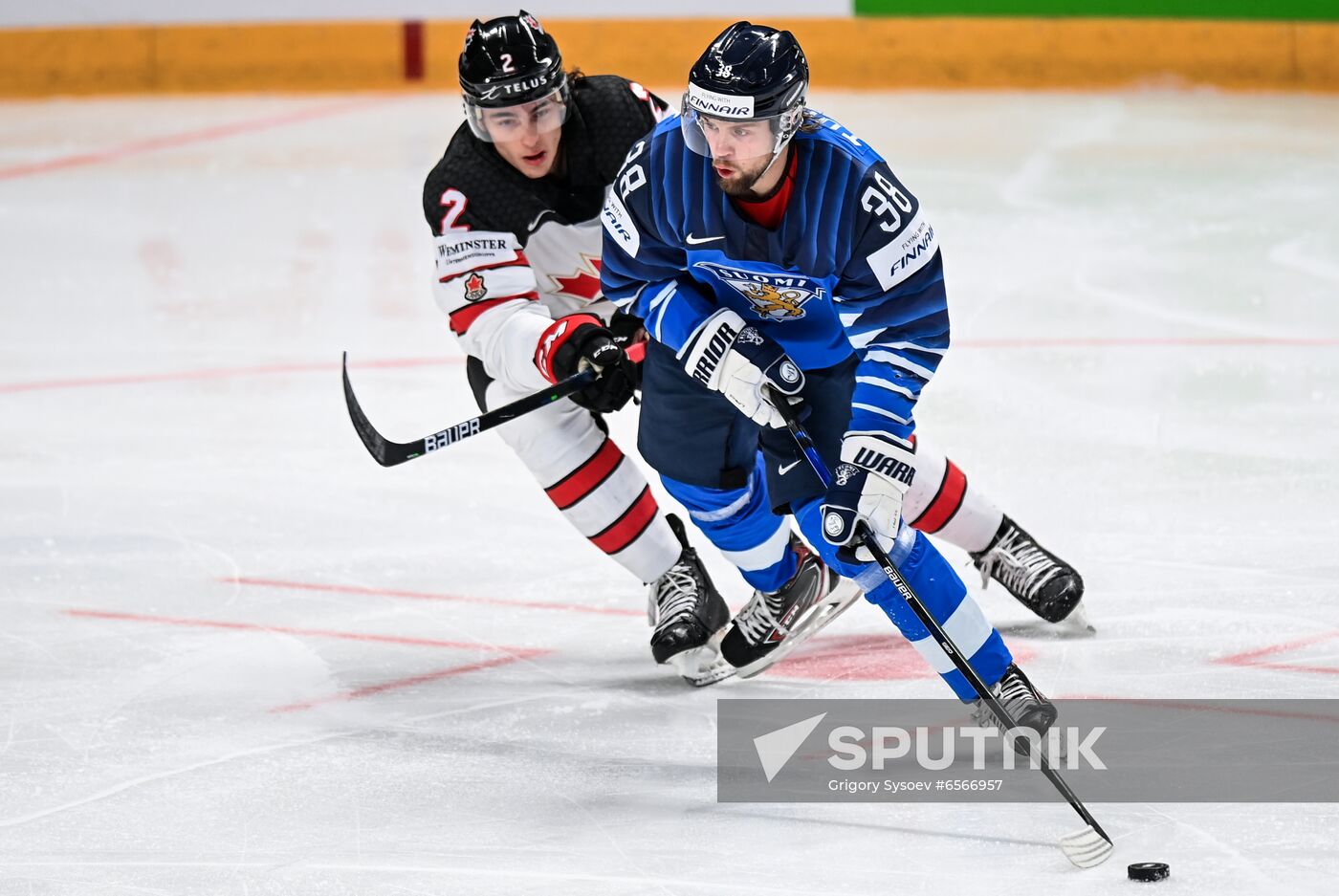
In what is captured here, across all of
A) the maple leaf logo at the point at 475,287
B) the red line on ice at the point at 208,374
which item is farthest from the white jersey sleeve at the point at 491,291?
the red line on ice at the point at 208,374

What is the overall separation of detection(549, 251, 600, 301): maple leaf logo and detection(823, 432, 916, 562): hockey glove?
967 millimetres

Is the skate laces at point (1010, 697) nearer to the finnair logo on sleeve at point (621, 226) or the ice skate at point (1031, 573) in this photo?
the ice skate at point (1031, 573)

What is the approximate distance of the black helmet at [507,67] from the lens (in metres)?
3.21

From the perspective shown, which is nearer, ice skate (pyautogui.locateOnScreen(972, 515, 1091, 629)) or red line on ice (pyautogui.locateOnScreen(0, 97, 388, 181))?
ice skate (pyautogui.locateOnScreen(972, 515, 1091, 629))

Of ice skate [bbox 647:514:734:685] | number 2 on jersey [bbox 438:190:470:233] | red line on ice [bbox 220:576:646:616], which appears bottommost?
red line on ice [bbox 220:576:646:616]

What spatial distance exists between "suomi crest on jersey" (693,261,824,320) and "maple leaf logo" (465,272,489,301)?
490mm

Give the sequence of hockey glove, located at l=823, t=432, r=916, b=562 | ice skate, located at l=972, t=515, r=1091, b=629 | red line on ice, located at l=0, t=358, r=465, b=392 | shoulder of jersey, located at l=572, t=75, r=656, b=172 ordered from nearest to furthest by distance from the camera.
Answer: hockey glove, located at l=823, t=432, r=916, b=562
ice skate, located at l=972, t=515, r=1091, b=629
shoulder of jersey, located at l=572, t=75, r=656, b=172
red line on ice, located at l=0, t=358, r=465, b=392

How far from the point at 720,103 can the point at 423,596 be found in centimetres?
136

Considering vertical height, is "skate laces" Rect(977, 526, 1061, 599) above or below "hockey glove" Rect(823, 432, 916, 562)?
below

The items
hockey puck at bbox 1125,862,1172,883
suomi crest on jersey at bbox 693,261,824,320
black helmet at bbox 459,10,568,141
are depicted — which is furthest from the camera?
black helmet at bbox 459,10,568,141

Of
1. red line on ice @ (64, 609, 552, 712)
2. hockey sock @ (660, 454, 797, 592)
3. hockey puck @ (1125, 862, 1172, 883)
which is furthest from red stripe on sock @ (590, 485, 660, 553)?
hockey puck @ (1125, 862, 1172, 883)

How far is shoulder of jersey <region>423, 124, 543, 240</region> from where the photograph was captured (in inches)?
130

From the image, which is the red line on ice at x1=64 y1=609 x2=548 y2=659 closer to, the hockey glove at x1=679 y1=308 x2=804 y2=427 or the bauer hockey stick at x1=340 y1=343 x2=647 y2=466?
the bauer hockey stick at x1=340 y1=343 x2=647 y2=466

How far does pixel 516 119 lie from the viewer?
3.25 metres
